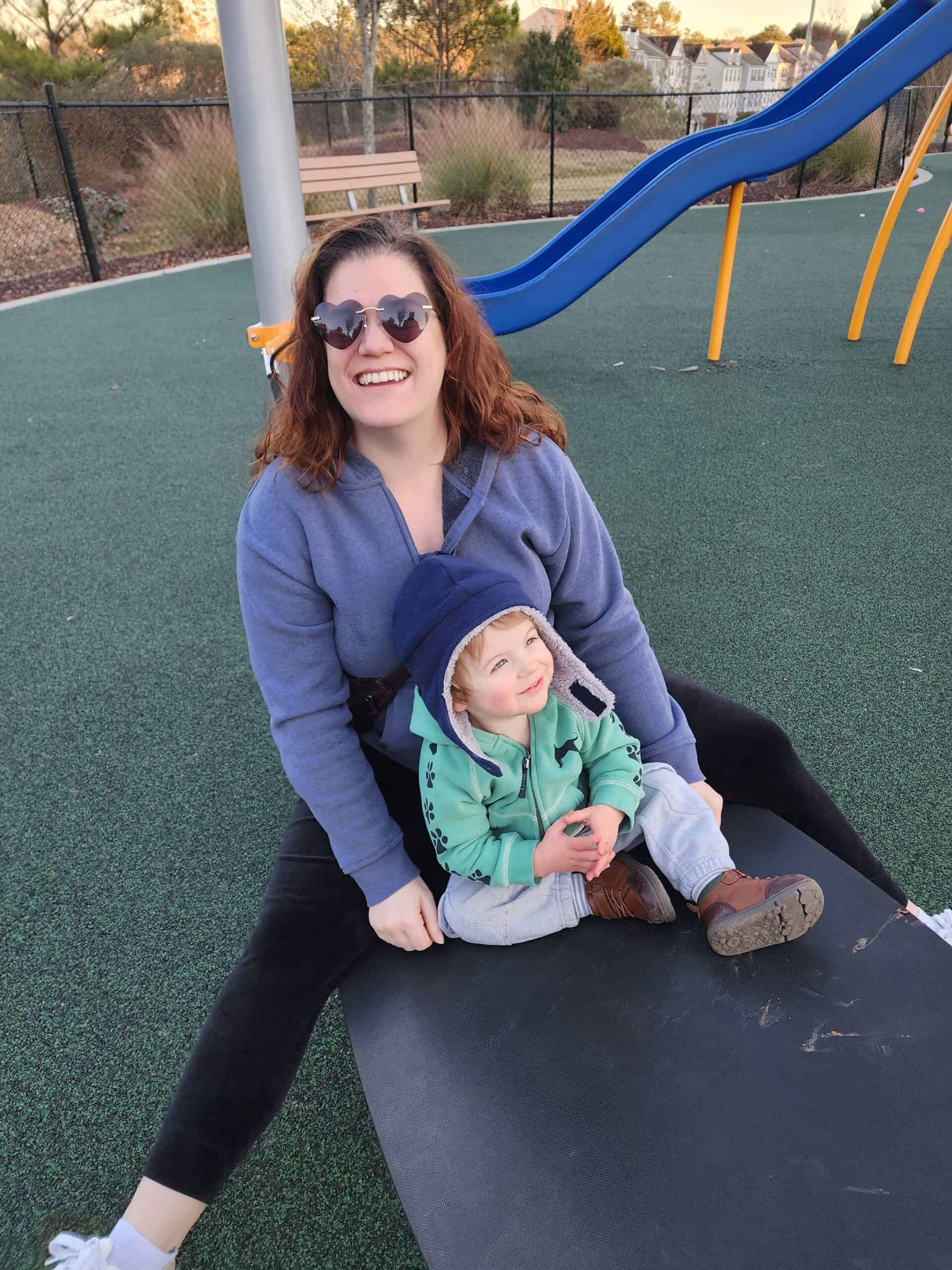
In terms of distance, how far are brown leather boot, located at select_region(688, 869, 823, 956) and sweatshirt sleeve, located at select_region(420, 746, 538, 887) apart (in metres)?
0.26

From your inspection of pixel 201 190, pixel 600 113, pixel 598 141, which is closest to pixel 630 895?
pixel 201 190

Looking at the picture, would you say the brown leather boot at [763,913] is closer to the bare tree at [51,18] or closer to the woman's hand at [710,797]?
the woman's hand at [710,797]

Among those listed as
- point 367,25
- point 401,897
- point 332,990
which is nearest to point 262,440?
point 401,897

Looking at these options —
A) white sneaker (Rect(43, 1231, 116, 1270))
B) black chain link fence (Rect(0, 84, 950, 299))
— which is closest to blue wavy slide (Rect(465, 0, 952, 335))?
white sneaker (Rect(43, 1231, 116, 1270))

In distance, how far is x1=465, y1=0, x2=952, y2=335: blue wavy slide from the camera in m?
3.96

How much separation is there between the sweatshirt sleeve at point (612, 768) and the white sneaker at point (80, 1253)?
0.85 meters

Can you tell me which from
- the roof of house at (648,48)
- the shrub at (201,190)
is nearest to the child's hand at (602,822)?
the shrub at (201,190)

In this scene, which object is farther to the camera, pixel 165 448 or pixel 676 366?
pixel 676 366

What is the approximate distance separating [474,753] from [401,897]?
0.87 ft

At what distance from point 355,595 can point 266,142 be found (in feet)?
5.50

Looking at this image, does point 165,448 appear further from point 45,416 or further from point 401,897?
point 401,897

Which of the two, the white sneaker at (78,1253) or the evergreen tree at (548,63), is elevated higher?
the evergreen tree at (548,63)

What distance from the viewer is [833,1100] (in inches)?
42.0

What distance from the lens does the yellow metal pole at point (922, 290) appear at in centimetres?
425
